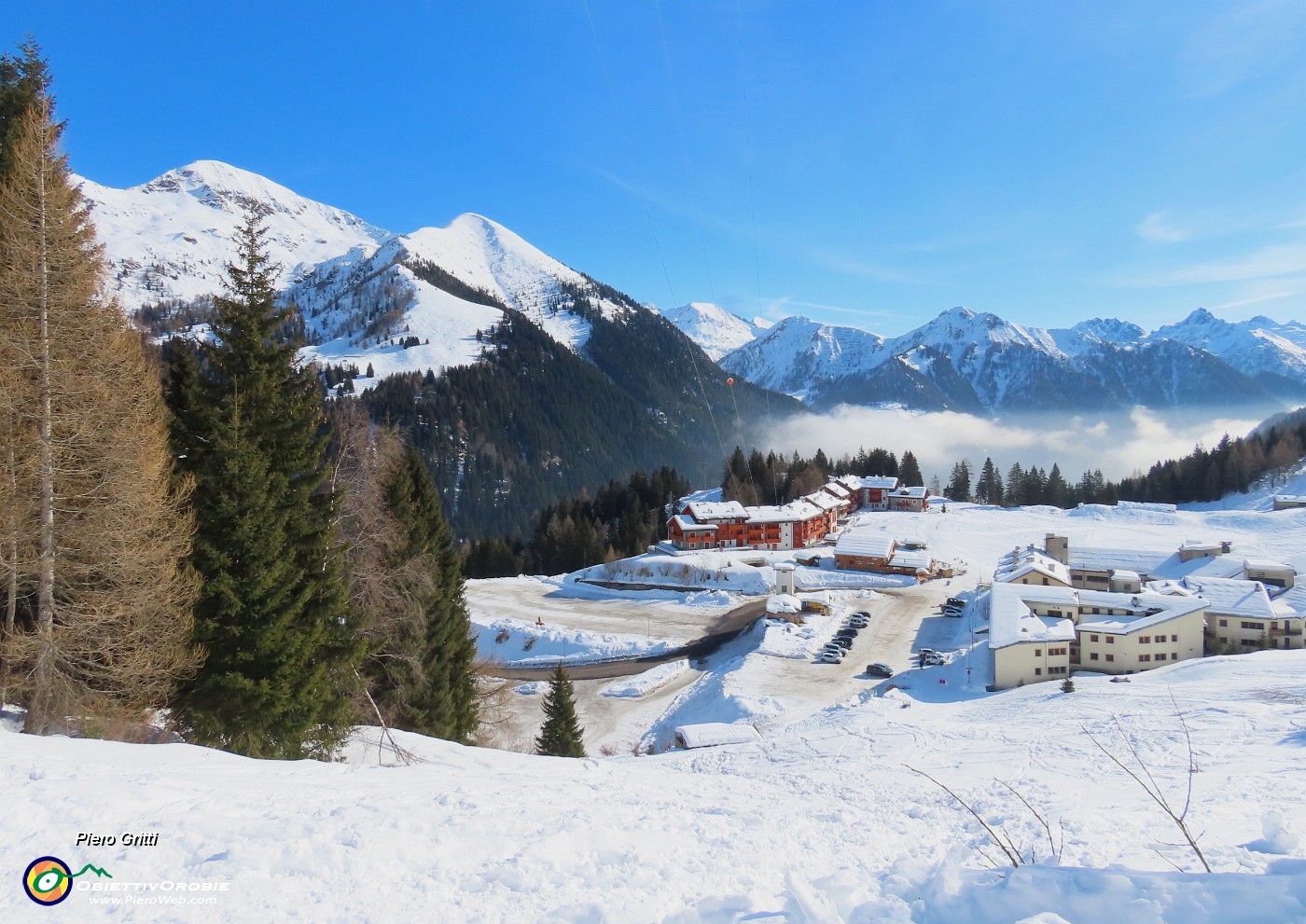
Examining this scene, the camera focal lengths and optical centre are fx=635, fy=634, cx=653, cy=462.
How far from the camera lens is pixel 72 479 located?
355 inches

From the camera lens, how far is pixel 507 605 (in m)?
47.1

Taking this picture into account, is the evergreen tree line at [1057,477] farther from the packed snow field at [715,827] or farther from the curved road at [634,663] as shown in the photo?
the packed snow field at [715,827]

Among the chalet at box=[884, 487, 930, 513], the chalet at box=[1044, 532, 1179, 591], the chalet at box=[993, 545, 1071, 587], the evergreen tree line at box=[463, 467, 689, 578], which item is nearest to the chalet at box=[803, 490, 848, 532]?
the chalet at box=[884, 487, 930, 513]

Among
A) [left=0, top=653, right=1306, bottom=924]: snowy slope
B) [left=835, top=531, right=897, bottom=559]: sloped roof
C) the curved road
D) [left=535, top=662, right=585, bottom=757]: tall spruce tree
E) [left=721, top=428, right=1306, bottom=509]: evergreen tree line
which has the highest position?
[left=721, top=428, right=1306, bottom=509]: evergreen tree line

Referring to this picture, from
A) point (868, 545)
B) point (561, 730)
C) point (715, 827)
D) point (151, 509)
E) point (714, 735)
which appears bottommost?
point (714, 735)

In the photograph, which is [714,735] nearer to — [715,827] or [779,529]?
[715,827]

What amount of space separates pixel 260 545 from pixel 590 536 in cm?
5332

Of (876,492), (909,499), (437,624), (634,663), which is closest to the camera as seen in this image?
(437,624)

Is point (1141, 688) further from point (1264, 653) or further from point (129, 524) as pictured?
point (129, 524)

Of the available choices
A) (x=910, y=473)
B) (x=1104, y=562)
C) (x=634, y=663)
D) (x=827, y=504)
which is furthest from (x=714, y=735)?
(x=910, y=473)

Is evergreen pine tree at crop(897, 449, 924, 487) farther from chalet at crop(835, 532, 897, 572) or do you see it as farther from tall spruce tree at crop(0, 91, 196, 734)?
tall spruce tree at crop(0, 91, 196, 734)

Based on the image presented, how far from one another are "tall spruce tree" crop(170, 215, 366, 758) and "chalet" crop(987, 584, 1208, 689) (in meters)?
27.9

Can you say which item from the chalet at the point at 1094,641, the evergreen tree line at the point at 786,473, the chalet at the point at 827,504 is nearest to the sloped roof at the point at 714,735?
the chalet at the point at 1094,641

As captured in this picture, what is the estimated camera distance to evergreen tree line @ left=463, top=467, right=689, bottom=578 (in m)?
65.2
